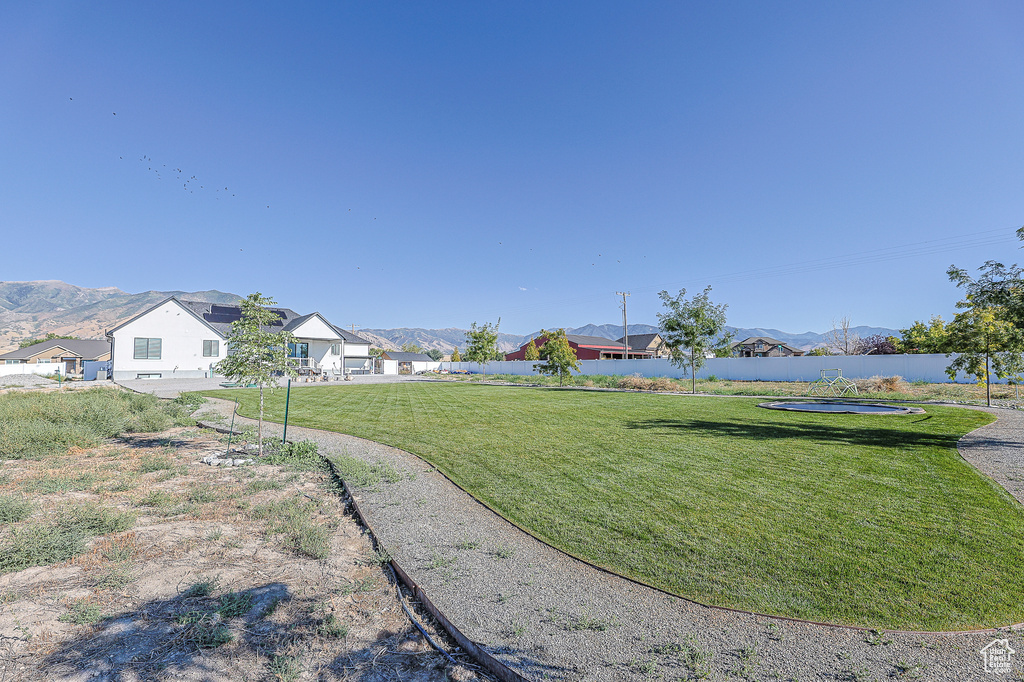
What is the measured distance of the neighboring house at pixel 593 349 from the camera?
171 ft

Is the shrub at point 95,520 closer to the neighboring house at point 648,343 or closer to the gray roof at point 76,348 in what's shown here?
the neighboring house at point 648,343

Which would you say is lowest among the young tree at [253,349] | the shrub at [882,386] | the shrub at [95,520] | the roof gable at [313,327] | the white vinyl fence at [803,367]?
the shrub at [95,520]

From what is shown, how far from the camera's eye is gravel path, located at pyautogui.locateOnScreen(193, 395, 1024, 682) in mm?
2367

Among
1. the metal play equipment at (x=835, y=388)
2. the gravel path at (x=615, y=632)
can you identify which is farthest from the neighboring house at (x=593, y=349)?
the gravel path at (x=615, y=632)

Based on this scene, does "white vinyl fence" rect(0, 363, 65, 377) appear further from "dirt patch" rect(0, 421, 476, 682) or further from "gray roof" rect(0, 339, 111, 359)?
"dirt patch" rect(0, 421, 476, 682)

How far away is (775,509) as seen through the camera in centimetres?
482

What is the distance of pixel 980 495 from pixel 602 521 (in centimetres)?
472

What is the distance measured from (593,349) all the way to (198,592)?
50.8 m

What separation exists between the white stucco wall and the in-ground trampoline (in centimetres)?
3622

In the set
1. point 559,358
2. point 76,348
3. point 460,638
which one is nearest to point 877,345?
point 559,358

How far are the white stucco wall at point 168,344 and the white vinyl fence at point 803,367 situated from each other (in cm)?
3329

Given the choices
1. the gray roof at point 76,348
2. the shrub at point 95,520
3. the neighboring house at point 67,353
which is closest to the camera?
the shrub at point 95,520

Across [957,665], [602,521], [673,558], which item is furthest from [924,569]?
[602,521]

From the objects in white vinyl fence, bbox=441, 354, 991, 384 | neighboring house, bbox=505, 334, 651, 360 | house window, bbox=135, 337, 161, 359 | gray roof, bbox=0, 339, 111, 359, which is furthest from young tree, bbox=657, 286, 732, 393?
gray roof, bbox=0, 339, 111, 359
